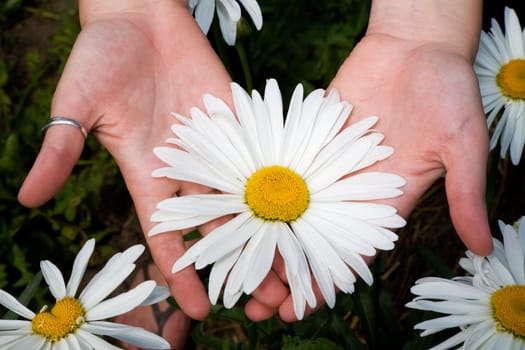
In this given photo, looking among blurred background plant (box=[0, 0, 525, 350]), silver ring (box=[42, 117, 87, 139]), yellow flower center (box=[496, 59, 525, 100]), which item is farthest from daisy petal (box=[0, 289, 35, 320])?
yellow flower center (box=[496, 59, 525, 100])

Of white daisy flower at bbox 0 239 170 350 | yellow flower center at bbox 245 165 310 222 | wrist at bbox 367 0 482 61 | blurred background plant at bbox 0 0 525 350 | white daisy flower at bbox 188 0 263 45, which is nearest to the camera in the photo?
white daisy flower at bbox 0 239 170 350

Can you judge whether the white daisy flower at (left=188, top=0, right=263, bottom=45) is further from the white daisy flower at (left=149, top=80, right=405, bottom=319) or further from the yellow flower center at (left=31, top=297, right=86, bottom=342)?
the yellow flower center at (left=31, top=297, right=86, bottom=342)

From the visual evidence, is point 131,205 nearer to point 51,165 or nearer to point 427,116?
point 51,165

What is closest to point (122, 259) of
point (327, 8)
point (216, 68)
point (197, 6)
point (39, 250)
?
point (216, 68)

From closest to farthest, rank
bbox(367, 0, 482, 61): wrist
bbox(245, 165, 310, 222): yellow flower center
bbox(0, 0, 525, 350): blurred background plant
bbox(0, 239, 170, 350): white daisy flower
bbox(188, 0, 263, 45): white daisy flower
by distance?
bbox(0, 239, 170, 350): white daisy flower, bbox(245, 165, 310, 222): yellow flower center, bbox(367, 0, 482, 61): wrist, bbox(188, 0, 263, 45): white daisy flower, bbox(0, 0, 525, 350): blurred background plant

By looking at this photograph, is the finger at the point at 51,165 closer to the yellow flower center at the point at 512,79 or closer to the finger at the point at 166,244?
the finger at the point at 166,244

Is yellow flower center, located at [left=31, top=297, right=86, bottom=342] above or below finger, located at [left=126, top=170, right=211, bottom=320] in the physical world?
below

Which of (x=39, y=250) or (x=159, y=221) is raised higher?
(x=159, y=221)

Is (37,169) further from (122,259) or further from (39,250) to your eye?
(39,250)
